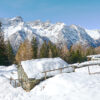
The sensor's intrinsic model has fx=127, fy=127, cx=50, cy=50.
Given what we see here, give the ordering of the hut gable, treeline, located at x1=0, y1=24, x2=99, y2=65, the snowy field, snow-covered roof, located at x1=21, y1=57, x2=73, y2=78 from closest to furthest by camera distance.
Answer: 1. the snowy field
2. the hut gable
3. snow-covered roof, located at x1=21, y1=57, x2=73, y2=78
4. treeline, located at x1=0, y1=24, x2=99, y2=65

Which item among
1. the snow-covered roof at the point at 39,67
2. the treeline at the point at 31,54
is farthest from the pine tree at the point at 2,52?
the snow-covered roof at the point at 39,67

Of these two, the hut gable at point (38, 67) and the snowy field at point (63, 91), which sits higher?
the hut gable at point (38, 67)

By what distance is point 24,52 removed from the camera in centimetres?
5222

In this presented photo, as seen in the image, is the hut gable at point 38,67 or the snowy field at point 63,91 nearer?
the snowy field at point 63,91

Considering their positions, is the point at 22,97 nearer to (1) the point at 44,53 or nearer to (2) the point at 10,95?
(2) the point at 10,95

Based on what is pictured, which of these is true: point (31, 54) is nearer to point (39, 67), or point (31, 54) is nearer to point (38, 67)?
point (38, 67)

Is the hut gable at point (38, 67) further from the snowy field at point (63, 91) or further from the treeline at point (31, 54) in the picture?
the treeline at point (31, 54)

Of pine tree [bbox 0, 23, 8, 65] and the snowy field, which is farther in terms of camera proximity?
pine tree [bbox 0, 23, 8, 65]

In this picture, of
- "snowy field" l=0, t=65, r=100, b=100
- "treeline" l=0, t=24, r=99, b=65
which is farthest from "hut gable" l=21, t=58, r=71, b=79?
"treeline" l=0, t=24, r=99, b=65

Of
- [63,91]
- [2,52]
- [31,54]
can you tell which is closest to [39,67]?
[63,91]

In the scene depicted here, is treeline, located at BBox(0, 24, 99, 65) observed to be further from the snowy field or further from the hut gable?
the snowy field

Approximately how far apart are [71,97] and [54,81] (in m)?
4.18

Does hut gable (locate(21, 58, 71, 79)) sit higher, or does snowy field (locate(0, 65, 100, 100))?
hut gable (locate(21, 58, 71, 79))

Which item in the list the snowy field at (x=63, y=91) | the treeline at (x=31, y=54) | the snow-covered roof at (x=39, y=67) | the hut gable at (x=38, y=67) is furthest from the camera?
the treeline at (x=31, y=54)
